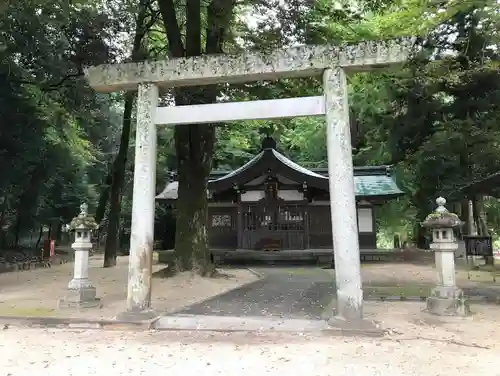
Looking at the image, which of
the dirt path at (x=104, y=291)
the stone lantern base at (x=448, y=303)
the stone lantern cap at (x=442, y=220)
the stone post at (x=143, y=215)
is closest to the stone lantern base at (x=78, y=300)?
the dirt path at (x=104, y=291)

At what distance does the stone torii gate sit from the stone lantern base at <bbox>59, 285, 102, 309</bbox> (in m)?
1.58

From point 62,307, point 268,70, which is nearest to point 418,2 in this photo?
point 268,70

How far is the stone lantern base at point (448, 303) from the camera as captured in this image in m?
7.49

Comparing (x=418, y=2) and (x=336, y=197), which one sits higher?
(x=418, y=2)

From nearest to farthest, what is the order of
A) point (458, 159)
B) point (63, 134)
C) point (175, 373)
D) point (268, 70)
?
point (175, 373)
point (268, 70)
point (458, 159)
point (63, 134)

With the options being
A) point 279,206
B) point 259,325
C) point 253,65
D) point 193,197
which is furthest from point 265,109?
point 279,206

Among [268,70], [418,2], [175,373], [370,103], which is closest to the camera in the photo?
[175,373]

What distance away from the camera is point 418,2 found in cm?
980

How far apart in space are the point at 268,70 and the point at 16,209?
18.2 m

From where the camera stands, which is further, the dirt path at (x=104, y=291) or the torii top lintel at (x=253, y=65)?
the dirt path at (x=104, y=291)

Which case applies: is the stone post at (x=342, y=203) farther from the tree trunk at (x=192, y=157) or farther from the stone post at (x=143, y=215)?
the tree trunk at (x=192, y=157)

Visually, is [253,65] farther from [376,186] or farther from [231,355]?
[376,186]

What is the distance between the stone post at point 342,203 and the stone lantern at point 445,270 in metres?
2.14

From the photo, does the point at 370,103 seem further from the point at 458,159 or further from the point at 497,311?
the point at 497,311
